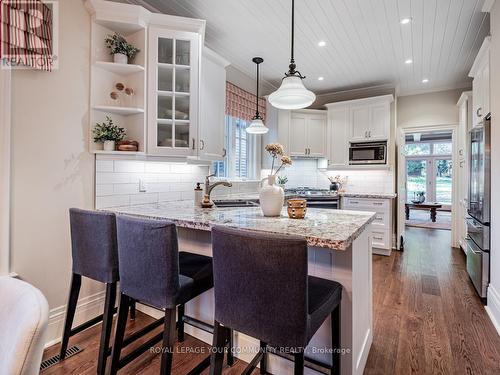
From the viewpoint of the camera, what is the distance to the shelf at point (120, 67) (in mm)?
2254

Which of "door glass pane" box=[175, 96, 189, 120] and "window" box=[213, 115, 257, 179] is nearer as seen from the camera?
"door glass pane" box=[175, 96, 189, 120]

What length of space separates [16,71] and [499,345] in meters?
3.87

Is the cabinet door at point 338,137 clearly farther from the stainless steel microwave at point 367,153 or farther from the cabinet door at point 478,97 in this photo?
the cabinet door at point 478,97

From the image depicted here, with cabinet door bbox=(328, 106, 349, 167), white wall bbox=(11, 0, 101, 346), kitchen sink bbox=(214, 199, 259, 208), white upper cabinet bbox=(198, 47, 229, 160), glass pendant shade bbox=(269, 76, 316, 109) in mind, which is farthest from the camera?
cabinet door bbox=(328, 106, 349, 167)

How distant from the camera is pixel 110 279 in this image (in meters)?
1.67

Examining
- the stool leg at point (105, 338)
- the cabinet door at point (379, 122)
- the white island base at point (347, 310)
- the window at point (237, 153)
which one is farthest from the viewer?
the cabinet door at point (379, 122)

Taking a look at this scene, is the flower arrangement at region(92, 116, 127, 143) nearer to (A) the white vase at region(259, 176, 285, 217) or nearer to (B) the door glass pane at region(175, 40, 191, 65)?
(B) the door glass pane at region(175, 40, 191, 65)

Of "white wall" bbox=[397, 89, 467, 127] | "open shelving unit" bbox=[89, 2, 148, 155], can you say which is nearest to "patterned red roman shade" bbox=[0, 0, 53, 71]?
"open shelving unit" bbox=[89, 2, 148, 155]

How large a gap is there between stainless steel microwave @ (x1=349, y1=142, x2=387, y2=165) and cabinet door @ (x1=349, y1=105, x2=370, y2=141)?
137 mm

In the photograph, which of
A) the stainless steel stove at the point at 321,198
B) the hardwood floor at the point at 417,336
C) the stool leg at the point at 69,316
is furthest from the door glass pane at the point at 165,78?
the stainless steel stove at the point at 321,198

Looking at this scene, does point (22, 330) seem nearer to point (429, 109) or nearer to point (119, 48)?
point (119, 48)

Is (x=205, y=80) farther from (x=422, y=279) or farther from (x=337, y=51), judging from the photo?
(x=422, y=279)

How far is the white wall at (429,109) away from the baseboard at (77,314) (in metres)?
5.35

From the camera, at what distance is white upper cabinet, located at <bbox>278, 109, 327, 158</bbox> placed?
4898 millimetres
